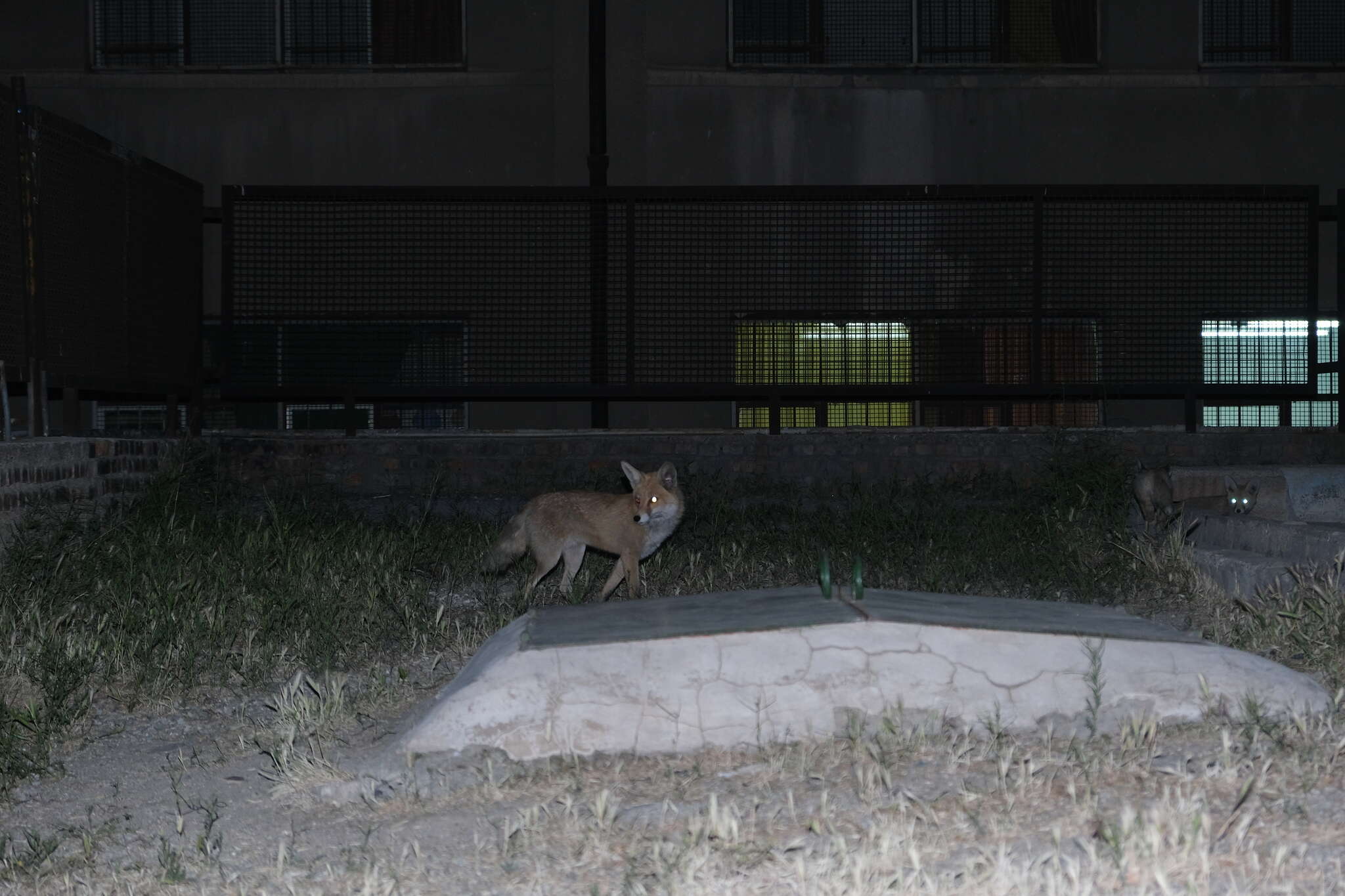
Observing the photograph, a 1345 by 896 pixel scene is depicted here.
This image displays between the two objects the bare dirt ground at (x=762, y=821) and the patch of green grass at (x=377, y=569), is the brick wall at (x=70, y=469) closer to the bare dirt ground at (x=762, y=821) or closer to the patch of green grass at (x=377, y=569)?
the patch of green grass at (x=377, y=569)

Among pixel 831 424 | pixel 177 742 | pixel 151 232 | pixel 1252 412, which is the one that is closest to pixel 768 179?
pixel 831 424

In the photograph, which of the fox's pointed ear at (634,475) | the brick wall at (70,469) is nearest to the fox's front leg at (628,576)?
the fox's pointed ear at (634,475)

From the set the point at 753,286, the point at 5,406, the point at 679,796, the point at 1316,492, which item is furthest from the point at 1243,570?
the point at 5,406

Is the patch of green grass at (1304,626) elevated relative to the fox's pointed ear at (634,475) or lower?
lower

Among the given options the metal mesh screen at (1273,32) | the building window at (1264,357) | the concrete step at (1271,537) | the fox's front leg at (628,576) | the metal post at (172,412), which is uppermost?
the metal mesh screen at (1273,32)

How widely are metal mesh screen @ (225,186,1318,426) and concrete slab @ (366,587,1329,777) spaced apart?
712 cm

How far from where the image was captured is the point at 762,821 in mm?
4023

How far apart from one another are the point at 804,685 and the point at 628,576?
2997 millimetres

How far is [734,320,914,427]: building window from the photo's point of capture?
12141 millimetres

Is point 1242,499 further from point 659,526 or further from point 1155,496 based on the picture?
point 659,526

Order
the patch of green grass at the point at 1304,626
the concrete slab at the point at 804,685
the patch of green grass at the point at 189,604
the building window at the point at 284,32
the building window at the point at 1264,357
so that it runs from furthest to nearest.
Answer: the building window at the point at 284,32, the building window at the point at 1264,357, the patch of green grass at the point at 189,604, the patch of green grass at the point at 1304,626, the concrete slab at the point at 804,685

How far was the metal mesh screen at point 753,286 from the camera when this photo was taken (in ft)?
39.3

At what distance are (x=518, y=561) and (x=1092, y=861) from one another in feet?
19.2

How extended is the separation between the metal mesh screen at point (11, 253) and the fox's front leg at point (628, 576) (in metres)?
4.15
